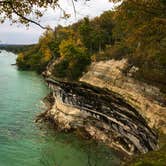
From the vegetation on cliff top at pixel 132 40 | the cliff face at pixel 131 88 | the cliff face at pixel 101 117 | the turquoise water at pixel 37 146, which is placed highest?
the vegetation on cliff top at pixel 132 40

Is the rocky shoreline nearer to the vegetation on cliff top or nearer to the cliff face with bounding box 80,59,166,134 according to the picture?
the cliff face with bounding box 80,59,166,134

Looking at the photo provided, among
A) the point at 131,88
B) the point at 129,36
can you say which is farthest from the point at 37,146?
the point at 129,36

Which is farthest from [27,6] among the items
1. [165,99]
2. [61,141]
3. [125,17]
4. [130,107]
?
[61,141]

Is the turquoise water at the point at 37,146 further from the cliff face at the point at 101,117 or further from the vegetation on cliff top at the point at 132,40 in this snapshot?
the vegetation on cliff top at the point at 132,40

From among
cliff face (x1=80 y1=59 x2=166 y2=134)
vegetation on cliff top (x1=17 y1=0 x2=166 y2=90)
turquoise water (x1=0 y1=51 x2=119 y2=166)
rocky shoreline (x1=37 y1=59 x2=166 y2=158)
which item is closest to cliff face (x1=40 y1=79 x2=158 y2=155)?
rocky shoreline (x1=37 y1=59 x2=166 y2=158)

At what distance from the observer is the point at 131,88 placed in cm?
3117

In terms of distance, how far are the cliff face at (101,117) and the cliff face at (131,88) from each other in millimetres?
614

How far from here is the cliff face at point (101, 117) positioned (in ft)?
95.3

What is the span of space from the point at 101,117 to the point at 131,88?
4.89 m

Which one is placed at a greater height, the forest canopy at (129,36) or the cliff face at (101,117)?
the forest canopy at (129,36)

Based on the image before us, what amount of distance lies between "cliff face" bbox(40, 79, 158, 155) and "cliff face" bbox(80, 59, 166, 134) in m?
0.61

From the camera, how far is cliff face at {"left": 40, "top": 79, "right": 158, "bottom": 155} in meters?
29.1

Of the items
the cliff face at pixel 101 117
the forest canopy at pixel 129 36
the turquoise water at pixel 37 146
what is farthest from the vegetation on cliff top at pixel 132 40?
the turquoise water at pixel 37 146

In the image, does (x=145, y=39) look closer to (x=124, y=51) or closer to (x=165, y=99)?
(x=165, y=99)
